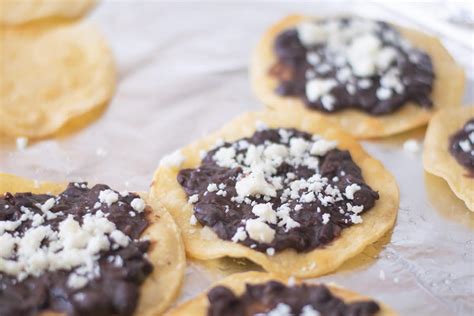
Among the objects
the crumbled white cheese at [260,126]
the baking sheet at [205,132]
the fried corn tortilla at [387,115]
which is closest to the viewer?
the baking sheet at [205,132]

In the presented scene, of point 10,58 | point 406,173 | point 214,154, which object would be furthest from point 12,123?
point 406,173

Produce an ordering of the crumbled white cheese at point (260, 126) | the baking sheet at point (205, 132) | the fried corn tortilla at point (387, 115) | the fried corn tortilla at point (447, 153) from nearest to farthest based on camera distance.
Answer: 1. the baking sheet at point (205, 132)
2. the fried corn tortilla at point (447, 153)
3. the crumbled white cheese at point (260, 126)
4. the fried corn tortilla at point (387, 115)

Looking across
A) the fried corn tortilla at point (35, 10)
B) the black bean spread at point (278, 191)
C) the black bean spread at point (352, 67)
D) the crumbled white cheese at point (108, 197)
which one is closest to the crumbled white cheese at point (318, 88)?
the black bean spread at point (352, 67)

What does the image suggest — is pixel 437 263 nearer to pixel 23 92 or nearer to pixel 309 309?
pixel 309 309

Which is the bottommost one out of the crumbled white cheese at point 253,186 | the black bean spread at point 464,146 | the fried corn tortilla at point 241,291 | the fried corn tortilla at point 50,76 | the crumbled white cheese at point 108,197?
the fried corn tortilla at point 50,76

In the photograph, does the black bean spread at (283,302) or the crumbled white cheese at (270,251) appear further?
the crumbled white cheese at (270,251)

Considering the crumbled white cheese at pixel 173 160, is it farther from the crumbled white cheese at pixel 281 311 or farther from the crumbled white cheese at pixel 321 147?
the crumbled white cheese at pixel 281 311

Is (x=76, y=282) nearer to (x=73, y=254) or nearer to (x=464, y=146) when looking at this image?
(x=73, y=254)
